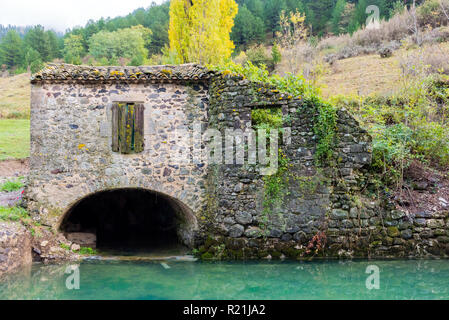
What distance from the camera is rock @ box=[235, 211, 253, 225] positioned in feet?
29.4

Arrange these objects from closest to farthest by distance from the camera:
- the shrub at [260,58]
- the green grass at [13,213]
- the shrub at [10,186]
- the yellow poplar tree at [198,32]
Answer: the green grass at [13,213] → the shrub at [10,186] → the yellow poplar tree at [198,32] → the shrub at [260,58]

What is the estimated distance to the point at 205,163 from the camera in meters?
9.60

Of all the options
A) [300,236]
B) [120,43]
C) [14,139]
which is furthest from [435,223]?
[120,43]

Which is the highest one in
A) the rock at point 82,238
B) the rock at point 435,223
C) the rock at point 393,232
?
the rock at point 435,223

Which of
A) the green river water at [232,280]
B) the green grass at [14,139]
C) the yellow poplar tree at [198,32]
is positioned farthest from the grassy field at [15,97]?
the green river water at [232,280]

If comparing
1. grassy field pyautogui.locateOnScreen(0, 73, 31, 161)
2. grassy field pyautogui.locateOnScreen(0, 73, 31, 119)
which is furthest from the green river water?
grassy field pyautogui.locateOnScreen(0, 73, 31, 119)

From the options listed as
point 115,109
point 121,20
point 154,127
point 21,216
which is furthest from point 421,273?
point 121,20

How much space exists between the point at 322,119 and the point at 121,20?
172 feet

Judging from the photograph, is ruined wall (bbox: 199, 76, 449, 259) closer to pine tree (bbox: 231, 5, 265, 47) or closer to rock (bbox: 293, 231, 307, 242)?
rock (bbox: 293, 231, 307, 242)

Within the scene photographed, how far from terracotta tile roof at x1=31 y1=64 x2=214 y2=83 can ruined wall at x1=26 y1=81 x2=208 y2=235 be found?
0.19 meters

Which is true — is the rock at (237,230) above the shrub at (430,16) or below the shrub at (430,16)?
below

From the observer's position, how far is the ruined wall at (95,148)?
366 inches

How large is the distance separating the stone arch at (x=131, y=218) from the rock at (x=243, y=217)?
4.05ft

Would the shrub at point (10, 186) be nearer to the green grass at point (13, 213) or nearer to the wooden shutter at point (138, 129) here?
the green grass at point (13, 213)
